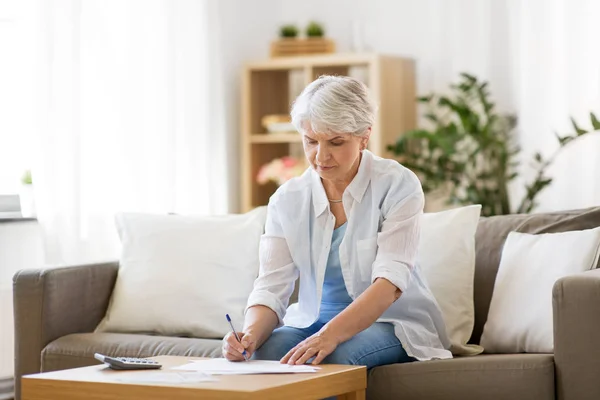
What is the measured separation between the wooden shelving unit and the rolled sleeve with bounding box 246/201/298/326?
210 cm

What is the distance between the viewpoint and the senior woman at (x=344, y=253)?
2.43 meters

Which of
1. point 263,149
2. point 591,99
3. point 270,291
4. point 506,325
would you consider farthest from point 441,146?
point 270,291

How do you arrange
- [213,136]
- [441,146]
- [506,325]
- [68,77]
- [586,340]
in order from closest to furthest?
[586,340]
[506,325]
[68,77]
[441,146]
[213,136]

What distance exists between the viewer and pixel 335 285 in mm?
2602

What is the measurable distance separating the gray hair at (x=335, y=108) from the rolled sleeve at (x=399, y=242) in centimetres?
22

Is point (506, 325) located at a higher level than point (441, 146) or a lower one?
lower

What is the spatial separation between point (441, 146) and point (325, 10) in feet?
4.13

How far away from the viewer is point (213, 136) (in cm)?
489

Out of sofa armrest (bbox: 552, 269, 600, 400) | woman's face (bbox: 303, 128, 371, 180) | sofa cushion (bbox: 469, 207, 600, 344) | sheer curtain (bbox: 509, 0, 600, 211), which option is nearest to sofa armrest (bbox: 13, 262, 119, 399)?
woman's face (bbox: 303, 128, 371, 180)

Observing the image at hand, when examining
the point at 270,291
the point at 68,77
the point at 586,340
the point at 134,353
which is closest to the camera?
the point at 586,340

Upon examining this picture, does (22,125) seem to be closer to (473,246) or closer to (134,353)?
(134,353)

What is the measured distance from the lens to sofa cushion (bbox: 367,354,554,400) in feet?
7.75

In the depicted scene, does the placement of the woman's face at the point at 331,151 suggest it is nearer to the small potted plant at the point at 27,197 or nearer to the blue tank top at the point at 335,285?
the blue tank top at the point at 335,285

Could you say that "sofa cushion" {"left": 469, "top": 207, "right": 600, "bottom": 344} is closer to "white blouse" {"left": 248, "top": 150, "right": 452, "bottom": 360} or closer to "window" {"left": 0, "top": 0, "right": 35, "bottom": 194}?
"white blouse" {"left": 248, "top": 150, "right": 452, "bottom": 360}
